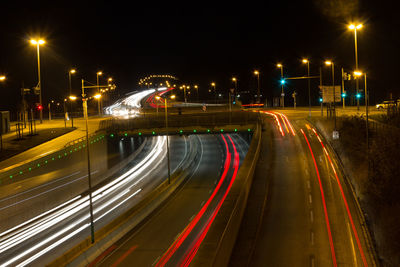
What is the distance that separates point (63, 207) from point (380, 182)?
19815mm

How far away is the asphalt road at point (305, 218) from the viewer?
1900 centimetres

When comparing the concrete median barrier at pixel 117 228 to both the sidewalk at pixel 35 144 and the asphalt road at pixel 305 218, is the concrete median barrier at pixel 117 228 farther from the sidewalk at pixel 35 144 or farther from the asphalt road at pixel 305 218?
the sidewalk at pixel 35 144

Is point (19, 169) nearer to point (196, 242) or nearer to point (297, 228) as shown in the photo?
point (196, 242)

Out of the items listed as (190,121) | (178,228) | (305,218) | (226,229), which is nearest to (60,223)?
(178,228)

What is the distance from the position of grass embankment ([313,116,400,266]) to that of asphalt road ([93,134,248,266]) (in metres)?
8.40

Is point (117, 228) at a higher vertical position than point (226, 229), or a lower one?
lower

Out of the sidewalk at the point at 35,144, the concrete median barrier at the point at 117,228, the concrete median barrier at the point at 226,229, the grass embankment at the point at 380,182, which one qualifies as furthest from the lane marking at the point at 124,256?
the sidewalk at the point at 35,144

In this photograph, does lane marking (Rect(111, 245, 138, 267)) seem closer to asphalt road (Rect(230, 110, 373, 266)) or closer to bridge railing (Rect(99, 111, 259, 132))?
asphalt road (Rect(230, 110, 373, 266))

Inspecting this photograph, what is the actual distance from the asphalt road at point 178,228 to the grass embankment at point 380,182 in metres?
8.40

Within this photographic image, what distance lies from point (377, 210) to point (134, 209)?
13153mm

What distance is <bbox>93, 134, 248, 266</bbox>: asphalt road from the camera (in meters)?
20.2

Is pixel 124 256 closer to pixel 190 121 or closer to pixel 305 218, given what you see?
pixel 305 218

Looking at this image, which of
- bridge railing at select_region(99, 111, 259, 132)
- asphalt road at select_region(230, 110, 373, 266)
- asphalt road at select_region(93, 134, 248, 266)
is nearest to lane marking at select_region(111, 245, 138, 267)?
asphalt road at select_region(93, 134, 248, 266)

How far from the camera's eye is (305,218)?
23953 mm
